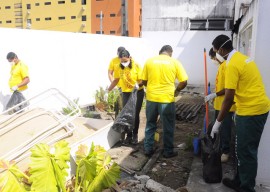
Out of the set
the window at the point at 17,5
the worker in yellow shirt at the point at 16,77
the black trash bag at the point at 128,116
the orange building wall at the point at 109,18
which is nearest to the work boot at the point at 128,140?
the black trash bag at the point at 128,116

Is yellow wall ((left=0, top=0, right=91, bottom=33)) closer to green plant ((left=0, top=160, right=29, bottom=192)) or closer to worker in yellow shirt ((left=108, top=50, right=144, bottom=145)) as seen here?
worker in yellow shirt ((left=108, top=50, right=144, bottom=145))

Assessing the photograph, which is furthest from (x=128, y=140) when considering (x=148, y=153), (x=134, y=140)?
(x=148, y=153)

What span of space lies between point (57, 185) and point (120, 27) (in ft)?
120

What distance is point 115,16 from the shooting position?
38469 mm

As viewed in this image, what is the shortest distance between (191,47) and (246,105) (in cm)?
1177

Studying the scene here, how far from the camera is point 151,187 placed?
3250 mm

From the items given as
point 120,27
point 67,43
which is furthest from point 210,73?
point 120,27

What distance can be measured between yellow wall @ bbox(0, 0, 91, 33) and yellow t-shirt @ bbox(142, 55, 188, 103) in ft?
129

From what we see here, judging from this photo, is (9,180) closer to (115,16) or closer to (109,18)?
(115,16)

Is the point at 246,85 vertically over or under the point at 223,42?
under

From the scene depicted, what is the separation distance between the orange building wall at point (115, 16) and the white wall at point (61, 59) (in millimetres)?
24558

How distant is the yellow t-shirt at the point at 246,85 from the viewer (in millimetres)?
2875

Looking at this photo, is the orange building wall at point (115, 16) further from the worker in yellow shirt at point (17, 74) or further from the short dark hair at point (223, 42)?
the short dark hair at point (223, 42)

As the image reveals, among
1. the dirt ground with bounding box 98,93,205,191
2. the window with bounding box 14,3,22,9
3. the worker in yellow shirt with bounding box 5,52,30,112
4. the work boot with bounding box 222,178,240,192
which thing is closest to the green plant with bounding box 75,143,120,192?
the dirt ground with bounding box 98,93,205,191
